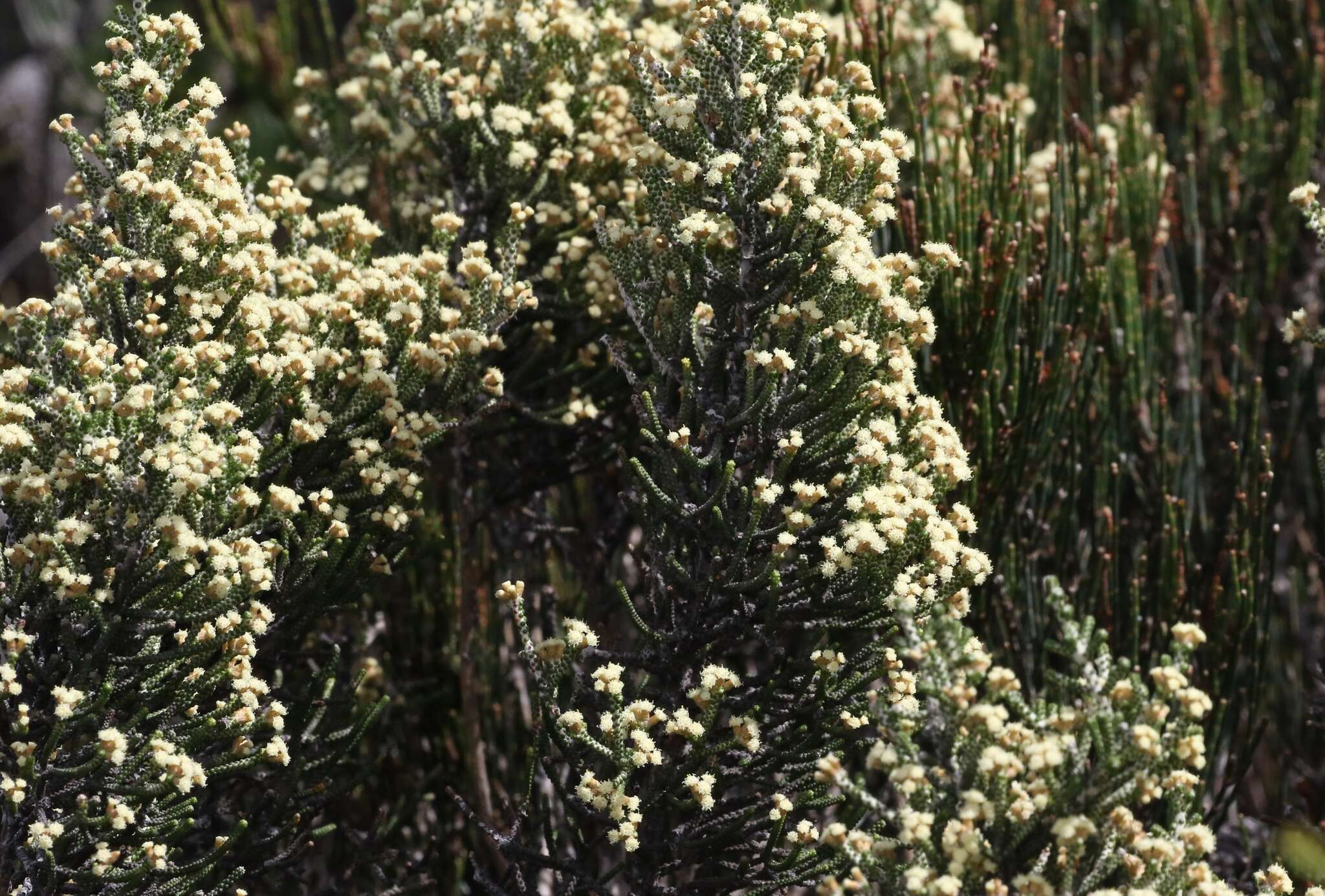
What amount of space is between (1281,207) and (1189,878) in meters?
3.21

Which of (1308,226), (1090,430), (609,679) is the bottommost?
(609,679)

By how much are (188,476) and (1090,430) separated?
2.77m

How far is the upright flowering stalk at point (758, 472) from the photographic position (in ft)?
10.4

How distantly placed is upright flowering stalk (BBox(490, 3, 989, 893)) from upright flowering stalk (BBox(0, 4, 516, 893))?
1.62 ft

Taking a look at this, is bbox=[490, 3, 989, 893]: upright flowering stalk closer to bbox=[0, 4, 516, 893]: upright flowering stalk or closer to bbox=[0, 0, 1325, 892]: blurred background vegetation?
bbox=[0, 4, 516, 893]: upright flowering stalk

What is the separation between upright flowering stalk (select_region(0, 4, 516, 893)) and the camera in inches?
118

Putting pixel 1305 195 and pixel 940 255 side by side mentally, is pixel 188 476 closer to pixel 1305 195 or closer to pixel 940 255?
pixel 940 255

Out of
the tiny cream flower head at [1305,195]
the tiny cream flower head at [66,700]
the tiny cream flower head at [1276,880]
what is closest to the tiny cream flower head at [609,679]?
the tiny cream flower head at [66,700]

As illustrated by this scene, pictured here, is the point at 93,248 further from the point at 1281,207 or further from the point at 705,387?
the point at 1281,207

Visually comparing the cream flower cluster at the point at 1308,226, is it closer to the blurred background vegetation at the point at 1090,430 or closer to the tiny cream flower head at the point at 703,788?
the blurred background vegetation at the point at 1090,430

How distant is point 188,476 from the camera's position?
2912mm

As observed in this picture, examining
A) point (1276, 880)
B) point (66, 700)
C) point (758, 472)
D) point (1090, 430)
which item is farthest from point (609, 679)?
point (1090, 430)

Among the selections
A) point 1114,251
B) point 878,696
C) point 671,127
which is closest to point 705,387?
point 671,127

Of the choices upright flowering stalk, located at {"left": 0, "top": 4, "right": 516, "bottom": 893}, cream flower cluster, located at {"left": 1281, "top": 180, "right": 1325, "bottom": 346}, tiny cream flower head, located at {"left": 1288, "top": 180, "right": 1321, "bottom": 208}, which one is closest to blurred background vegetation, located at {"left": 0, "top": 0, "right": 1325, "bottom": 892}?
upright flowering stalk, located at {"left": 0, "top": 4, "right": 516, "bottom": 893}
